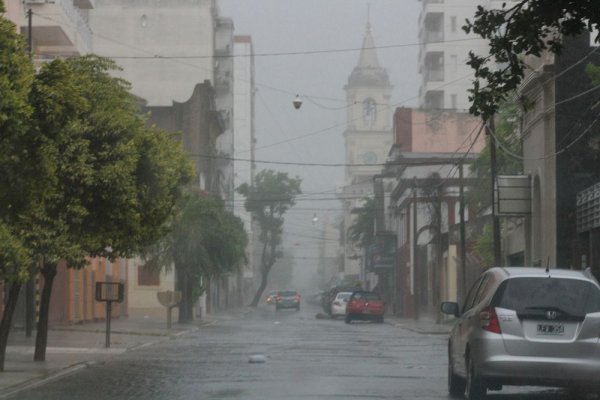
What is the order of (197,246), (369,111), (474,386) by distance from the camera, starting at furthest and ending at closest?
(369,111), (197,246), (474,386)

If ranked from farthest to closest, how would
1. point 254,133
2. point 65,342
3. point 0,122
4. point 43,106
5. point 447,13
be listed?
point 254,133 < point 447,13 < point 65,342 < point 43,106 < point 0,122

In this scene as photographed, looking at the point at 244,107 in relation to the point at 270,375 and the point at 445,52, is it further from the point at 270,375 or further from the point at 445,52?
the point at 270,375

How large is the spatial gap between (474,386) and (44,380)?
26.8ft

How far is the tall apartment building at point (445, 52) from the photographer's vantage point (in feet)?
364

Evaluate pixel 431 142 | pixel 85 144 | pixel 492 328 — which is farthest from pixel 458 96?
pixel 492 328

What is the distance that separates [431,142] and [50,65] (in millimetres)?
81476

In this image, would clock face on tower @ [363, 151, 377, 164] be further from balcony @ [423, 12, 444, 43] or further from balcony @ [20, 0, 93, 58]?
balcony @ [20, 0, 93, 58]

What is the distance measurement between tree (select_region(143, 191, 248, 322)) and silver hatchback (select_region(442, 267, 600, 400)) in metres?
42.0

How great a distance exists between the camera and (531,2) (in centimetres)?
1436

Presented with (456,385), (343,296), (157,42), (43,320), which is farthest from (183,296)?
Result: (456,385)

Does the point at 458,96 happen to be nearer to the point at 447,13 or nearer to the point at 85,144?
the point at 447,13

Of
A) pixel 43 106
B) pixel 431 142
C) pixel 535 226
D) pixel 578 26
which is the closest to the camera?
pixel 578 26

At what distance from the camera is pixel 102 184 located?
84.0 feet

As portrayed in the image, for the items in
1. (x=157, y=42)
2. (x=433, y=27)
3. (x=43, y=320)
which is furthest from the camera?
(x=433, y=27)
